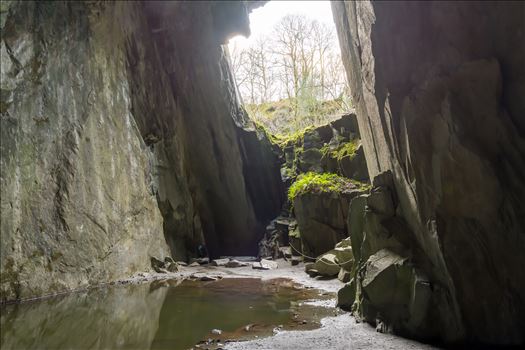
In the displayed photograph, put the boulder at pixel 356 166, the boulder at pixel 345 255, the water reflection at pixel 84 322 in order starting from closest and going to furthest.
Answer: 1. the water reflection at pixel 84 322
2. the boulder at pixel 345 255
3. the boulder at pixel 356 166

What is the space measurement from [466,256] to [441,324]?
0.91 meters

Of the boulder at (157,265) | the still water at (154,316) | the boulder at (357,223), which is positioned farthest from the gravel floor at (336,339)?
the boulder at (157,265)

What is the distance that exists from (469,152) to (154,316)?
17.7 feet

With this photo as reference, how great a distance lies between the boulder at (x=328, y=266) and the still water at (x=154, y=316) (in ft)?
A: 4.65

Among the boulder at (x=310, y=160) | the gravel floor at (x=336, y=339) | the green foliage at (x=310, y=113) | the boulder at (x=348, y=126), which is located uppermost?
the green foliage at (x=310, y=113)

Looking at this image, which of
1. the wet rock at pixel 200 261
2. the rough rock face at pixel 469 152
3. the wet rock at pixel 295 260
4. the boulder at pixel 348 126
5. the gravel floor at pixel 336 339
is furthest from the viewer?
the boulder at pixel 348 126

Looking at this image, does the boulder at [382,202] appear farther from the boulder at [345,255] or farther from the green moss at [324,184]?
the green moss at [324,184]

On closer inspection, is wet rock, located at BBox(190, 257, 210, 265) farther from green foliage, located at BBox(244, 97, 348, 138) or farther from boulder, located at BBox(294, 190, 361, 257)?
green foliage, located at BBox(244, 97, 348, 138)

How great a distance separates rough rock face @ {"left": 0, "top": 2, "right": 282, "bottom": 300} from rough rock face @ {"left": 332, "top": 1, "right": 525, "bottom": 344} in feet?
25.2

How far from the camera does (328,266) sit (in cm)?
1049

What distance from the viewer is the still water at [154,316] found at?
5.06 metres

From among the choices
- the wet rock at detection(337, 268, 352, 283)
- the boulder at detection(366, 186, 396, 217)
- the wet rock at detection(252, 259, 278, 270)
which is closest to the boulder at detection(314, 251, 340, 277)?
the wet rock at detection(337, 268, 352, 283)

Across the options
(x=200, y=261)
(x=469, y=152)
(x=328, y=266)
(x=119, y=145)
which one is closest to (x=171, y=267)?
(x=200, y=261)

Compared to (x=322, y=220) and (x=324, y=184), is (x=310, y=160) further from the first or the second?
(x=322, y=220)
